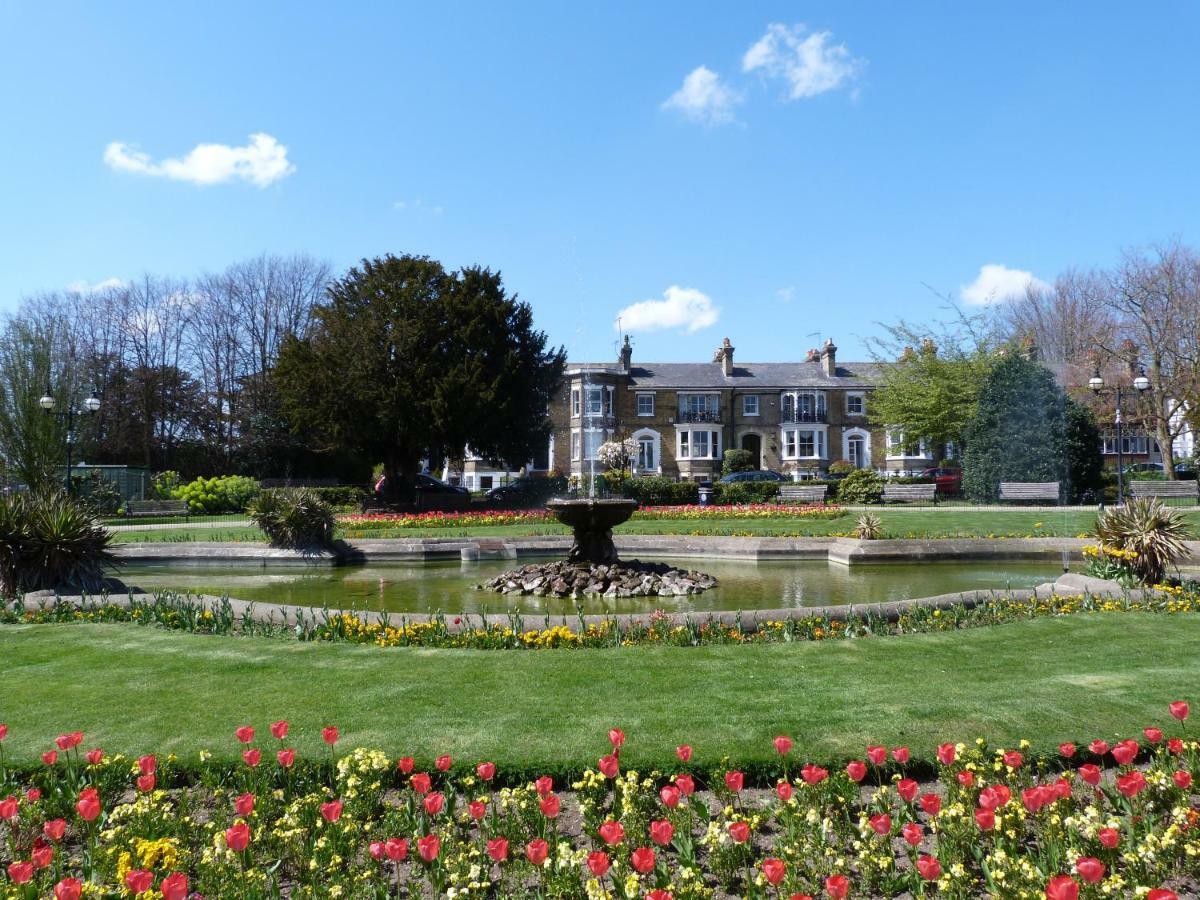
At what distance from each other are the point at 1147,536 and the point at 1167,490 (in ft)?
77.4

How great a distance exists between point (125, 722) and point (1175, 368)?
4486 cm

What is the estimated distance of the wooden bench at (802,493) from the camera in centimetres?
3042

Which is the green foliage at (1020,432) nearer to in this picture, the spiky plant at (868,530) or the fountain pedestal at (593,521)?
the spiky plant at (868,530)

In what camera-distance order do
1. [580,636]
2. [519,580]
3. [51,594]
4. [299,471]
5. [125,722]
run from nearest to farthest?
[125,722] → [580,636] → [51,594] → [519,580] → [299,471]

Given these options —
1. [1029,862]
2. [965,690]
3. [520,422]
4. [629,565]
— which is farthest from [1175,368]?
[1029,862]

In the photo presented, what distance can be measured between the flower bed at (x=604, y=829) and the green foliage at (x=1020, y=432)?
28.5 meters

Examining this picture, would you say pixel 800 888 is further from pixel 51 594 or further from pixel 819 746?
pixel 51 594

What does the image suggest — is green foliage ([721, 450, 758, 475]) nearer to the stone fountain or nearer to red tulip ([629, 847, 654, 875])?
the stone fountain

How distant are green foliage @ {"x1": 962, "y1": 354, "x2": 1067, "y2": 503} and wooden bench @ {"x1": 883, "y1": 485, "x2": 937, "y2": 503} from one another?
1869 millimetres

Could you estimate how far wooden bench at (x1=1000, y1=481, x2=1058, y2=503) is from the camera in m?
27.5

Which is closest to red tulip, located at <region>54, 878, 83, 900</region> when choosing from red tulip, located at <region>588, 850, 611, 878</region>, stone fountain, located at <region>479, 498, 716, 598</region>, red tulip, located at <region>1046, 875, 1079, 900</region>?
red tulip, located at <region>588, 850, 611, 878</region>

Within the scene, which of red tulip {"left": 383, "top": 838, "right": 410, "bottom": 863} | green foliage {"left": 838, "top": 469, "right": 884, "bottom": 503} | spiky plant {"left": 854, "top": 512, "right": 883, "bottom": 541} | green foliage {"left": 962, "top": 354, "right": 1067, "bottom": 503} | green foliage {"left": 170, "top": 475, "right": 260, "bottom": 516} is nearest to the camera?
red tulip {"left": 383, "top": 838, "right": 410, "bottom": 863}

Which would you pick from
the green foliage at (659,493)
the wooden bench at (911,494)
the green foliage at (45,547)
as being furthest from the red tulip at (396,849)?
the wooden bench at (911,494)

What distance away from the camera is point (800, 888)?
3.35 meters
